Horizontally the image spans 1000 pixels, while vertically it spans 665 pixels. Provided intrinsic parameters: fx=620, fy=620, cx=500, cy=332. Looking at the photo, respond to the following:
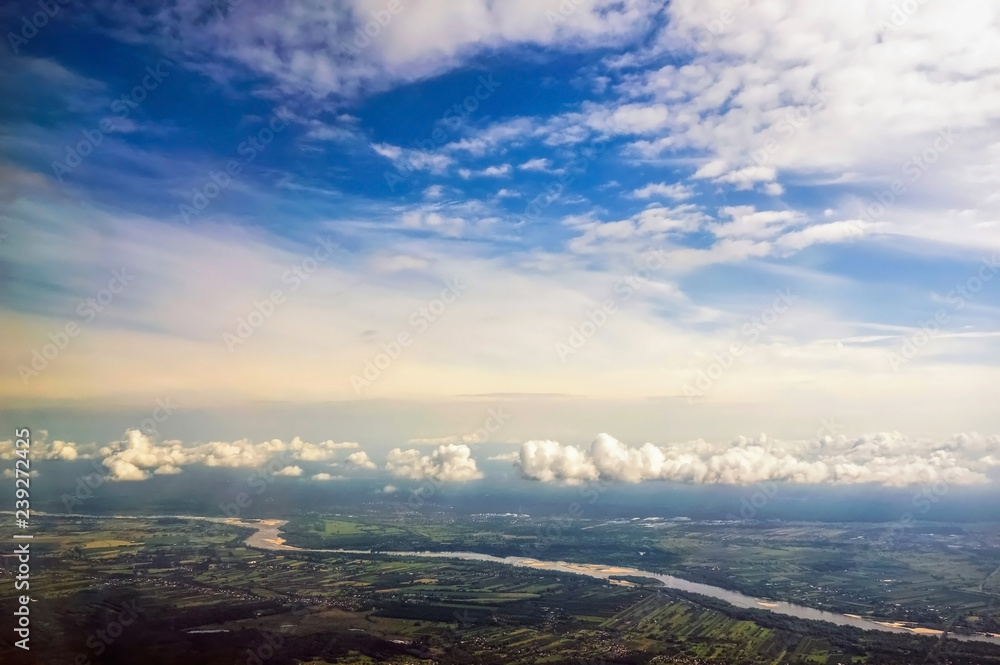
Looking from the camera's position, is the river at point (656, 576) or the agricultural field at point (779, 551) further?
the agricultural field at point (779, 551)

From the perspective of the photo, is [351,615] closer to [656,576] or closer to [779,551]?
[656,576]

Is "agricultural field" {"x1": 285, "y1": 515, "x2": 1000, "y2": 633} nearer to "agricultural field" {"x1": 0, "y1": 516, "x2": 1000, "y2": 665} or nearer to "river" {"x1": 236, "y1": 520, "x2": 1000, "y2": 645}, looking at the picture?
"river" {"x1": 236, "y1": 520, "x2": 1000, "y2": 645}

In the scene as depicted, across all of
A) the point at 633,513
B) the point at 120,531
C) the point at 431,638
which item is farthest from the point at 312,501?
the point at 633,513

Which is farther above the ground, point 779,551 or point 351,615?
point 351,615

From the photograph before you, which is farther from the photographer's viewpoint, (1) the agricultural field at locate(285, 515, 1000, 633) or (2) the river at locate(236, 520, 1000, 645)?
(1) the agricultural field at locate(285, 515, 1000, 633)

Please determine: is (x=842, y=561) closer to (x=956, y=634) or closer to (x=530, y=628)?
(x=956, y=634)

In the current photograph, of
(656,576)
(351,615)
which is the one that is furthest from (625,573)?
(351,615)

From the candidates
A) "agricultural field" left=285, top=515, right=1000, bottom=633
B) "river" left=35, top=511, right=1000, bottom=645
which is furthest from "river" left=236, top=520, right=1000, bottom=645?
"agricultural field" left=285, top=515, right=1000, bottom=633

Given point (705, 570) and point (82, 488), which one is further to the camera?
point (705, 570)

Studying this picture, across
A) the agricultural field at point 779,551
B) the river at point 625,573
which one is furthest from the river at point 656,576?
the agricultural field at point 779,551

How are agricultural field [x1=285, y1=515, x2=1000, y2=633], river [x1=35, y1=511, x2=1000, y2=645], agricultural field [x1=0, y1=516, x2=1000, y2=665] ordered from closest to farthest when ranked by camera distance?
agricultural field [x1=0, y1=516, x2=1000, y2=665] < river [x1=35, y1=511, x2=1000, y2=645] < agricultural field [x1=285, y1=515, x2=1000, y2=633]

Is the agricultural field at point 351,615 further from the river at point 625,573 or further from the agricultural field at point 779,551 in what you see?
the agricultural field at point 779,551
